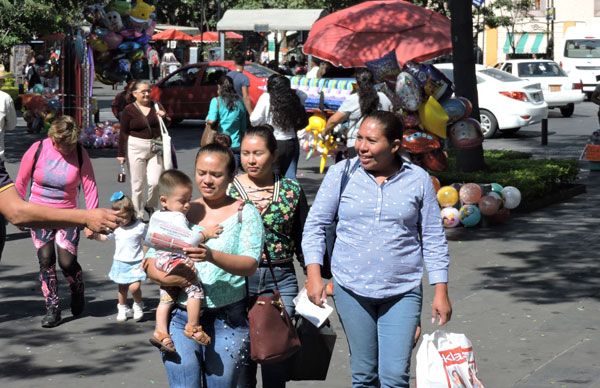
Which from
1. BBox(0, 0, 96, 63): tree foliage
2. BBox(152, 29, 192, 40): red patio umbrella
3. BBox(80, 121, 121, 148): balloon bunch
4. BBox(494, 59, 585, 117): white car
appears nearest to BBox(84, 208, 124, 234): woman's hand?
BBox(80, 121, 121, 148): balloon bunch

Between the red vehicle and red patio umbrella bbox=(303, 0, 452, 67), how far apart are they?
19.2 ft

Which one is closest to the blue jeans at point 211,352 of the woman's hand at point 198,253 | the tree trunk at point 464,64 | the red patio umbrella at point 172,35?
the woman's hand at point 198,253

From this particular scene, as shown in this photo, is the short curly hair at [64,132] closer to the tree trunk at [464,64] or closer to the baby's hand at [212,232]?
the baby's hand at [212,232]

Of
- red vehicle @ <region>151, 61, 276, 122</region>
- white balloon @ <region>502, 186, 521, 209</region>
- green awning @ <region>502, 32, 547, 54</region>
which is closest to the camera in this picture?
white balloon @ <region>502, 186, 521, 209</region>

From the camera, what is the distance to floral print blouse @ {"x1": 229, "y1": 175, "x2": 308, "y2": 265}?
18.6 ft

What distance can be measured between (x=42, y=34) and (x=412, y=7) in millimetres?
A: 17755

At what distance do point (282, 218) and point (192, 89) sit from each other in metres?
22.3

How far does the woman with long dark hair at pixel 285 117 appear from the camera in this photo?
36.8 ft

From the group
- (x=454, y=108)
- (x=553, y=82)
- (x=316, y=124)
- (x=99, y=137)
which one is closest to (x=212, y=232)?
(x=454, y=108)

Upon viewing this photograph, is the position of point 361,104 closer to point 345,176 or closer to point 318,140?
point 318,140

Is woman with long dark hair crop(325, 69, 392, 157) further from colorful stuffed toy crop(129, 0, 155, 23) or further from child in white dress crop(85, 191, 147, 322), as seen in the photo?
colorful stuffed toy crop(129, 0, 155, 23)

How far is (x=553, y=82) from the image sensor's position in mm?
30781

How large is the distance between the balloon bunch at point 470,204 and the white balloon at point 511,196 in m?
0.05

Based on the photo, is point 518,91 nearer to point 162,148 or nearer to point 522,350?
point 162,148
